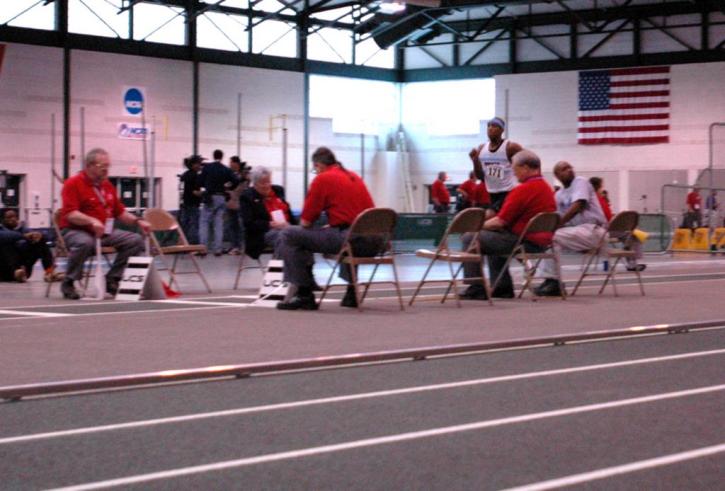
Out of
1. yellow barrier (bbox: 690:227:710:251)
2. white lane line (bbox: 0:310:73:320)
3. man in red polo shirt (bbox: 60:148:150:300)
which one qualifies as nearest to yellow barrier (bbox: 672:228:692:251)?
yellow barrier (bbox: 690:227:710:251)

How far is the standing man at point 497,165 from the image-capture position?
12.3 metres

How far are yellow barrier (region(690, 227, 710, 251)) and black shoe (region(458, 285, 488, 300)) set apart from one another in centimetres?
1346

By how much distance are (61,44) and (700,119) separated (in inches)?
666

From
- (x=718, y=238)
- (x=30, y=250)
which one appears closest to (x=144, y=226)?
(x=30, y=250)

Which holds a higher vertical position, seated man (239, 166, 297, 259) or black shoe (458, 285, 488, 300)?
seated man (239, 166, 297, 259)

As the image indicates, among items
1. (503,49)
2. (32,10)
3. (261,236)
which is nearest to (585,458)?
(261,236)

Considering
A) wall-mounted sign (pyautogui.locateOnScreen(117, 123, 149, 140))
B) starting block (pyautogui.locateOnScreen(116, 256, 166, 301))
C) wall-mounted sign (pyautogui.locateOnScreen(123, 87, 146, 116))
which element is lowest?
starting block (pyautogui.locateOnScreen(116, 256, 166, 301))

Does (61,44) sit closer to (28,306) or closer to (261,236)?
(261,236)

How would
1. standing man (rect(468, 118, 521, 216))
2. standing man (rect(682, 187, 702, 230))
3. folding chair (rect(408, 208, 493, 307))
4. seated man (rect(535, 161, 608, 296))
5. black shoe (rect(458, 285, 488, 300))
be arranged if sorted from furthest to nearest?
standing man (rect(682, 187, 702, 230)) < seated man (rect(535, 161, 608, 296)) < standing man (rect(468, 118, 521, 216)) < black shoe (rect(458, 285, 488, 300)) < folding chair (rect(408, 208, 493, 307))

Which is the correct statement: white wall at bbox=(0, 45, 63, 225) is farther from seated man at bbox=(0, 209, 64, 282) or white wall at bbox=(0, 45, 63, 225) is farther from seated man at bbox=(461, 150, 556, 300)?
seated man at bbox=(461, 150, 556, 300)

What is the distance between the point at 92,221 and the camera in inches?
441

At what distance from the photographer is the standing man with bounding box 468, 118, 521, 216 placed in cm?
1234

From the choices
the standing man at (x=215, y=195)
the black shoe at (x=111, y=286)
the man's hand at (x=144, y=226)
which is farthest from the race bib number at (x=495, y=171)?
the standing man at (x=215, y=195)

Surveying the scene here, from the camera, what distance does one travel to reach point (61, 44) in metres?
30.6
